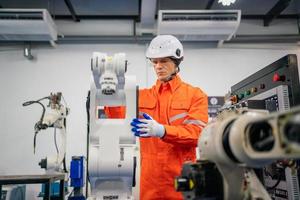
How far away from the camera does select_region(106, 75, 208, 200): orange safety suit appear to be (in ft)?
5.74

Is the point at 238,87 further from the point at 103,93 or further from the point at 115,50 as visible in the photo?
the point at 115,50

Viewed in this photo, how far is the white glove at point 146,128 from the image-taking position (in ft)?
5.07

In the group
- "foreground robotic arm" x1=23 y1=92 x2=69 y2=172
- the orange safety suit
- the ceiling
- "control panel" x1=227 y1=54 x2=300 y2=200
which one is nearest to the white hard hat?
the orange safety suit

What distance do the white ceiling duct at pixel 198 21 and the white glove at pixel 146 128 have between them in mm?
2348

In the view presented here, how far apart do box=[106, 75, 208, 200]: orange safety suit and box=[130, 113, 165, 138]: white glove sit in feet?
0.15

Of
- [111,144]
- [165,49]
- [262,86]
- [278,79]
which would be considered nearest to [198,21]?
[262,86]

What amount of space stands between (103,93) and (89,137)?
246 mm

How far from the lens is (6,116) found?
421 cm

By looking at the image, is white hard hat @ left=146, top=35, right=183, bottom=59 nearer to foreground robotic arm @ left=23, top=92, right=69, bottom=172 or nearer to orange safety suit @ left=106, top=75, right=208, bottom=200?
orange safety suit @ left=106, top=75, right=208, bottom=200

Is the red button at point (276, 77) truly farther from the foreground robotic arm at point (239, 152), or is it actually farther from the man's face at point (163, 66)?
the foreground robotic arm at point (239, 152)

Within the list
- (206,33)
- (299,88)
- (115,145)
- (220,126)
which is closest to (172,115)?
(115,145)

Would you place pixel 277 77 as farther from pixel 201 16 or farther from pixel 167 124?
pixel 201 16

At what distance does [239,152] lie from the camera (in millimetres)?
793

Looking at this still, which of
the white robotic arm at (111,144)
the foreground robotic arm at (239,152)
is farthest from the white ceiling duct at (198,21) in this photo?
the foreground robotic arm at (239,152)
